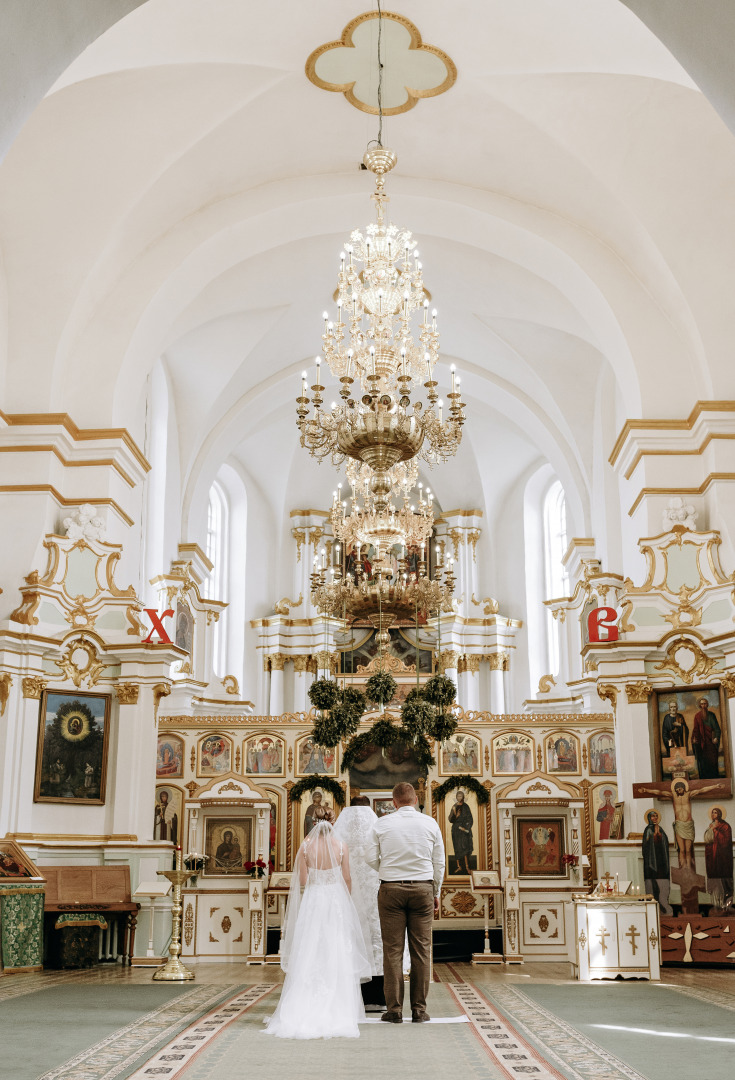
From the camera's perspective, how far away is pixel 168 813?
15906 mm

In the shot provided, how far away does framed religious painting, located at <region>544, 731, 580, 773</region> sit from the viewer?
16016mm

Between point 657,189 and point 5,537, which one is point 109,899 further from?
point 657,189

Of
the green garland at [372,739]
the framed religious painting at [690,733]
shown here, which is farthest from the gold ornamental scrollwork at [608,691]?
the green garland at [372,739]

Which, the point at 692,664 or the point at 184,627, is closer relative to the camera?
the point at 692,664

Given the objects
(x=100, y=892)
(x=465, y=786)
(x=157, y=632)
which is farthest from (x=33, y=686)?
(x=465, y=786)

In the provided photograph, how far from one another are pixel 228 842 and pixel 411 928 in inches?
313

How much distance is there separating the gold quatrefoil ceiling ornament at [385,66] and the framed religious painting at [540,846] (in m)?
9.44

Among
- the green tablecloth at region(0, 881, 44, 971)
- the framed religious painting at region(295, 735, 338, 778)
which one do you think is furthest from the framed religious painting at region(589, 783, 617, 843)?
the green tablecloth at region(0, 881, 44, 971)

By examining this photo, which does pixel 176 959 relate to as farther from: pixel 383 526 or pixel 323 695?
pixel 383 526

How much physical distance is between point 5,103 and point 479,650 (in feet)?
69.3

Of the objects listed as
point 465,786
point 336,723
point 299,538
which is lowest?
point 465,786

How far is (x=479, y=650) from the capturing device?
23844 millimetres

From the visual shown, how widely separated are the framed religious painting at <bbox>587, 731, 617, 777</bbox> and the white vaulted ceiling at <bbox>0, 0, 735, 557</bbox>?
502 cm

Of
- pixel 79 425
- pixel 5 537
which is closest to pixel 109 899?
pixel 5 537
